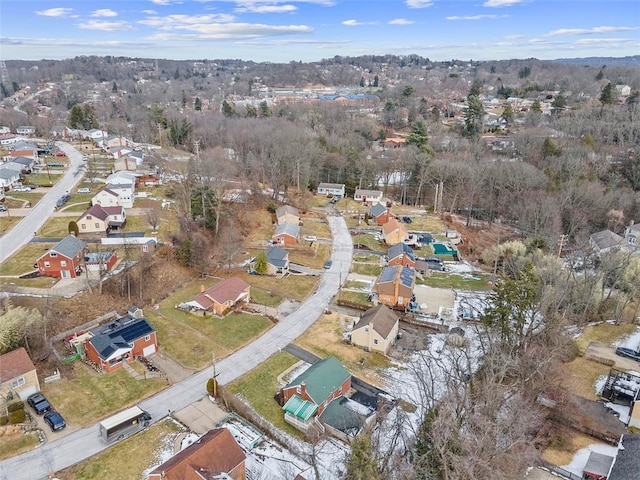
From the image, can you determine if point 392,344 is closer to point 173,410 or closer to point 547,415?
point 547,415

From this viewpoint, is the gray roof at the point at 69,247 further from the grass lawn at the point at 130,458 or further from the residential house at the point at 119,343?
the grass lawn at the point at 130,458

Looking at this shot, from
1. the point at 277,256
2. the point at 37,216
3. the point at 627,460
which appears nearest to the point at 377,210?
the point at 277,256

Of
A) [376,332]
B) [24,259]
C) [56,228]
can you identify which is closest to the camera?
[376,332]

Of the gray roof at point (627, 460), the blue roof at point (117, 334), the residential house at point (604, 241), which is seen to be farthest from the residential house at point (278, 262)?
the residential house at point (604, 241)

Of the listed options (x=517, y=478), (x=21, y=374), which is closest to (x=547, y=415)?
(x=517, y=478)

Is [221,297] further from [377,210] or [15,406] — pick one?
[377,210]

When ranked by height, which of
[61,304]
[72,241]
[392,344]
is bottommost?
[392,344]
